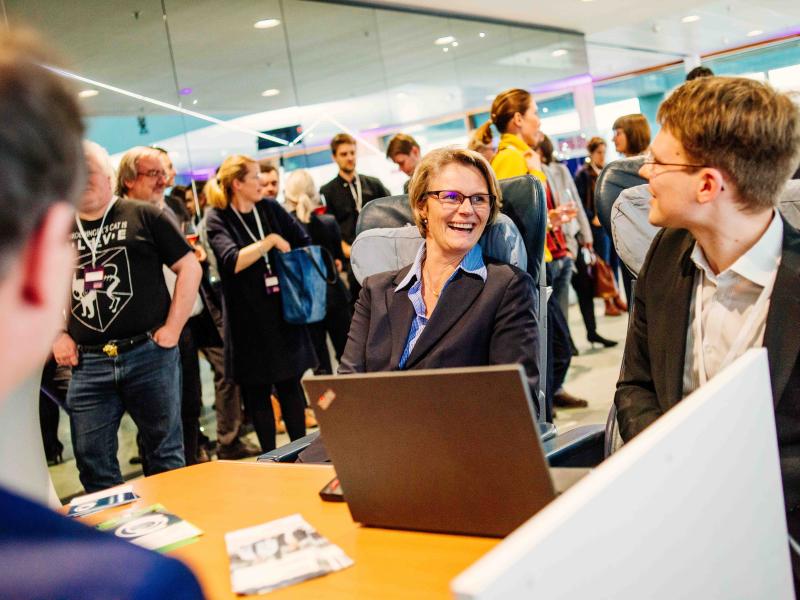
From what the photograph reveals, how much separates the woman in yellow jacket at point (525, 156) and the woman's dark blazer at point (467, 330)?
1455 mm

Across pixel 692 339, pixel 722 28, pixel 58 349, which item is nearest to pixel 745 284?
pixel 692 339

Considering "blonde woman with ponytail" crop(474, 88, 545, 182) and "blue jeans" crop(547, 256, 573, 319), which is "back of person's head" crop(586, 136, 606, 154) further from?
"blonde woman with ponytail" crop(474, 88, 545, 182)

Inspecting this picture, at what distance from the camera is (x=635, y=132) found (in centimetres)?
464

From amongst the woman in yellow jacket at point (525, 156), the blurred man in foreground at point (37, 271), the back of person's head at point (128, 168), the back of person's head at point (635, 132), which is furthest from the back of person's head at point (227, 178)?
the blurred man in foreground at point (37, 271)

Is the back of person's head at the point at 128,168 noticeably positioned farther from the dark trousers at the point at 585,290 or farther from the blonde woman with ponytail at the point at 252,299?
the dark trousers at the point at 585,290

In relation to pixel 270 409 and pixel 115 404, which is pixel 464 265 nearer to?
Result: pixel 115 404

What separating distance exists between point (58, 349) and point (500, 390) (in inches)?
86.1

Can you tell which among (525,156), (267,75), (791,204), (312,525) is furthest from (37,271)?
(267,75)

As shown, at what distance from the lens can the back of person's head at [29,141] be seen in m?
0.49

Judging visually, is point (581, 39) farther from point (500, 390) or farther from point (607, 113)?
point (500, 390)

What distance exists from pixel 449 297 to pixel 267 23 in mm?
4165

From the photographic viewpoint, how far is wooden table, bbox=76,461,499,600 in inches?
46.4

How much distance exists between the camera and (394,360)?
223cm

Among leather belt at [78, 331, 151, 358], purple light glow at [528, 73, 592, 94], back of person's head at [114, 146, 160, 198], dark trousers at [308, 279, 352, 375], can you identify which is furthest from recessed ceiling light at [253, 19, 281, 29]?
purple light glow at [528, 73, 592, 94]
